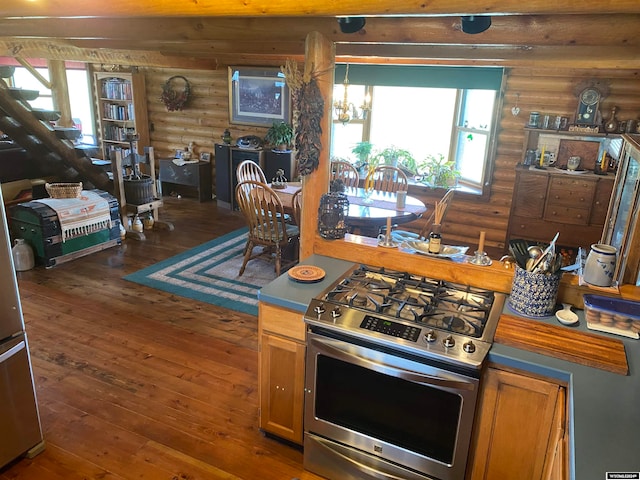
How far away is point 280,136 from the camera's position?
6.59 meters

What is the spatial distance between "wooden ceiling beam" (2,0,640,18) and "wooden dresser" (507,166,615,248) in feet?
11.9

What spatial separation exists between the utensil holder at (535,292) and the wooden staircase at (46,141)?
5.28m

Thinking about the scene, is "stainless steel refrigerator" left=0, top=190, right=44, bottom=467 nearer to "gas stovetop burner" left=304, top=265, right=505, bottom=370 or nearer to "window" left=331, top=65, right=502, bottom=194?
"gas stovetop burner" left=304, top=265, right=505, bottom=370

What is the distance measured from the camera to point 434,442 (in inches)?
77.2

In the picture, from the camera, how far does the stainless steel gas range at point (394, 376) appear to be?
1.85 metres

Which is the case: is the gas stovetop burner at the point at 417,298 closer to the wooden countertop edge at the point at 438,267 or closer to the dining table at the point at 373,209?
the wooden countertop edge at the point at 438,267

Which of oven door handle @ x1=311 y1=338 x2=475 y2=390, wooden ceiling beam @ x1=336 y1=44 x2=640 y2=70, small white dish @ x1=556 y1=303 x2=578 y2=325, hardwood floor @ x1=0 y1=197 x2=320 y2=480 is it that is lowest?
hardwood floor @ x1=0 y1=197 x2=320 y2=480

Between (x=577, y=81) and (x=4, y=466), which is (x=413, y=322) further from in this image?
(x=577, y=81)

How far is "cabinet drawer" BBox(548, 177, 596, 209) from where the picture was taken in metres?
4.85

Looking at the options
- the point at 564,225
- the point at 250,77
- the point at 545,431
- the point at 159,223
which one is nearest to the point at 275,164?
the point at 250,77

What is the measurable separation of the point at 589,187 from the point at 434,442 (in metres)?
3.90

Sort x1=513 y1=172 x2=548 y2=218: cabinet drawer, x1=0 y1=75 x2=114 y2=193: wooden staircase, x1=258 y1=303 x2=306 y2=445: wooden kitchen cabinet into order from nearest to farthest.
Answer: x1=258 y1=303 x2=306 y2=445: wooden kitchen cabinet < x1=513 y1=172 x2=548 y2=218: cabinet drawer < x1=0 y1=75 x2=114 y2=193: wooden staircase

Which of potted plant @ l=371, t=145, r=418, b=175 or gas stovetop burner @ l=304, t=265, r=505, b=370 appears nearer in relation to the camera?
gas stovetop burner @ l=304, t=265, r=505, b=370

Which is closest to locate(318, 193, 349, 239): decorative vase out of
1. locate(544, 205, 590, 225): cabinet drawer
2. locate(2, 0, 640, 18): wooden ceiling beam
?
locate(2, 0, 640, 18): wooden ceiling beam
